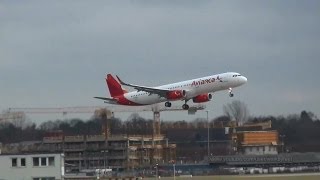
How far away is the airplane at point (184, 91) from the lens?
124 m

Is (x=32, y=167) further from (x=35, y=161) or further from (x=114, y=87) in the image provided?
(x=114, y=87)

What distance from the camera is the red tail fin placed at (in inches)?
5599

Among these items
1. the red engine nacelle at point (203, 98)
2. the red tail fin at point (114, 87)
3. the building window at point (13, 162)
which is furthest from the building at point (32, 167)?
the red tail fin at point (114, 87)

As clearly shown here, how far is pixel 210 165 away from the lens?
186 m

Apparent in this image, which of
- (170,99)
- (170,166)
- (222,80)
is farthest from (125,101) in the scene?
(170,166)

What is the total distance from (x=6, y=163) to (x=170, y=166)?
7597 centimetres

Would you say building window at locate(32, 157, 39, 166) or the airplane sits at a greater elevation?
the airplane

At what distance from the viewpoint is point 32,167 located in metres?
109

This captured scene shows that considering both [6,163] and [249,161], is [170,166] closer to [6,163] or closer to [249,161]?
[249,161]

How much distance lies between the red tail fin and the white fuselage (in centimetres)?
717

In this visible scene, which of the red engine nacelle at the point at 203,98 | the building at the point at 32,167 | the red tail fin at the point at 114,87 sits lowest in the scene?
the building at the point at 32,167

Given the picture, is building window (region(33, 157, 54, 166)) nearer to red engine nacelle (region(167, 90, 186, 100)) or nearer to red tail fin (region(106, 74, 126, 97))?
red engine nacelle (region(167, 90, 186, 100))

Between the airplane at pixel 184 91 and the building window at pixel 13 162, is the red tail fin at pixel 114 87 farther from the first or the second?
the building window at pixel 13 162

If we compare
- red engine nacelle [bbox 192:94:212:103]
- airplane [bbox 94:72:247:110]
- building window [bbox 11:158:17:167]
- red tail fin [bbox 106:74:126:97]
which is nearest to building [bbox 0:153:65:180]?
building window [bbox 11:158:17:167]
